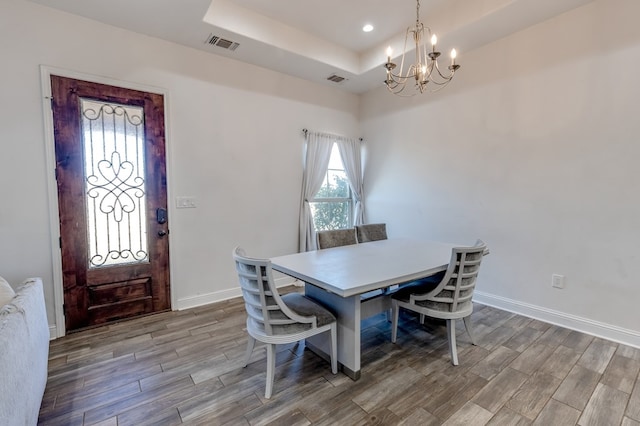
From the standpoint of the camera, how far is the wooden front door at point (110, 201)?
9.09 feet

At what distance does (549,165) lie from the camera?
2.99 m

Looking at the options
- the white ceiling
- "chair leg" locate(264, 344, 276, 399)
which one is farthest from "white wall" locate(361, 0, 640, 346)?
"chair leg" locate(264, 344, 276, 399)

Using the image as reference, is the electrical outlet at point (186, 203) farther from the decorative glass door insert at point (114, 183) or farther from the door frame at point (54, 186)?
the door frame at point (54, 186)

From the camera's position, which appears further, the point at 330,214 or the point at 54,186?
the point at 330,214

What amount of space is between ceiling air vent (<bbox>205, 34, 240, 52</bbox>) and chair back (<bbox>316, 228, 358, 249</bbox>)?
229 centimetres

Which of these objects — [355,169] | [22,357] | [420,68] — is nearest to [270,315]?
[22,357]

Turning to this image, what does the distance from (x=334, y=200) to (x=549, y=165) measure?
278 centimetres

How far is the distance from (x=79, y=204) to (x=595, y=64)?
4.93m

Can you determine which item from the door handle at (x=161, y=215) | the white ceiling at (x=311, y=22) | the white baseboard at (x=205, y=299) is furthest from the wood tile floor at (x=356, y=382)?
the white ceiling at (x=311, y=22)

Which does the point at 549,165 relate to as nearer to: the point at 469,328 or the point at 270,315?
the point at 469,328

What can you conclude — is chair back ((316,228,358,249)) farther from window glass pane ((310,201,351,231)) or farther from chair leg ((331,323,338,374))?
window glass pane ((310,201,351,231))

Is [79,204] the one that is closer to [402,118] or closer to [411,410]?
[411,410]

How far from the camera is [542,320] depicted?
3061 millimetres

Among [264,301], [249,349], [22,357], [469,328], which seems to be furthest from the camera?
[469,328]
